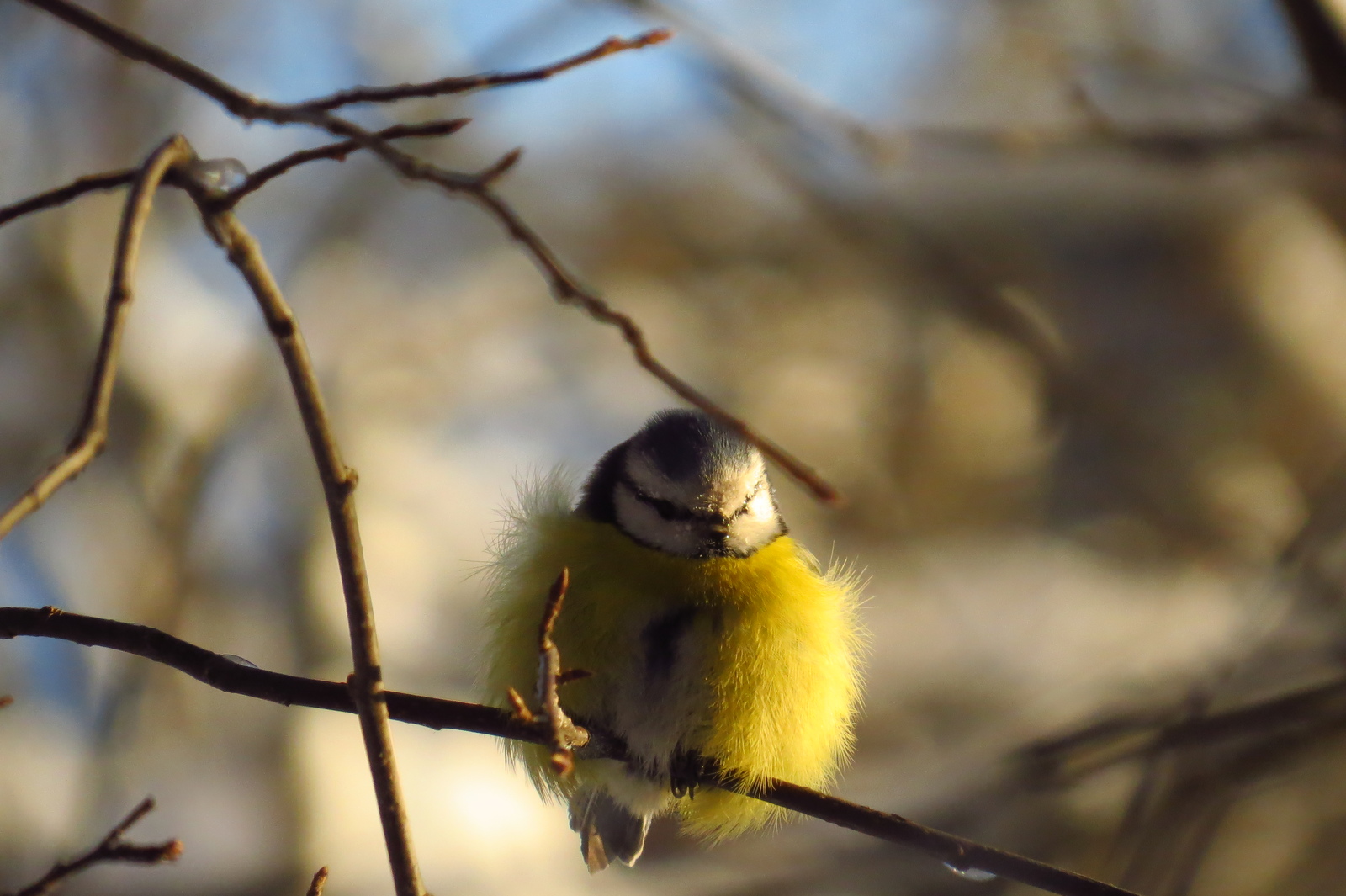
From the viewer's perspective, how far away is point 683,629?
2.23 metres

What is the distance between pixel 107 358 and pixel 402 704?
754 mm

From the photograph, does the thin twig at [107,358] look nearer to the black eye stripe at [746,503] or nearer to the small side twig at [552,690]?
the small side twig at [552,690]

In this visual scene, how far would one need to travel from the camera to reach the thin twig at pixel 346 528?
1.09 metres

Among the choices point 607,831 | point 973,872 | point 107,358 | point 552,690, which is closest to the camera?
point 107,358

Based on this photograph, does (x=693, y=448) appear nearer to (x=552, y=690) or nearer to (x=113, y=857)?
(x=552, y=690)

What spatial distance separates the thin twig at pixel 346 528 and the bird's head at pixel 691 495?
1115mm

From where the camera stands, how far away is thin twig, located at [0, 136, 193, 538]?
892 mm

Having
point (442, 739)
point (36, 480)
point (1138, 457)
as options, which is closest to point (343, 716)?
point (442, 739)

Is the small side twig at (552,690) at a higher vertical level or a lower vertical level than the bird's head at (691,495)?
lower

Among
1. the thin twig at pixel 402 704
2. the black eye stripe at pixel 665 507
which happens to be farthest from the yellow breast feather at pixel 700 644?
the thin twig at pixel 402 704

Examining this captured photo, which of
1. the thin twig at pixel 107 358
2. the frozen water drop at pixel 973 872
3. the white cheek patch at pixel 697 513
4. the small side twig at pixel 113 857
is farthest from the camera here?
the white cheek patch at pixel 697 513

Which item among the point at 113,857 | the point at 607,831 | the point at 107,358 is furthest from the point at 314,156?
the point at 607,831

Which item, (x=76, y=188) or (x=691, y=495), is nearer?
(x=76, y=188)

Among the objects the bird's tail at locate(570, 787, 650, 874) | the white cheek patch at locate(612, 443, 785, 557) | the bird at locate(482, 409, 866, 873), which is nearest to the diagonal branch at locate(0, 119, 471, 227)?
the bird at locate(482, 409, 866, 873)
